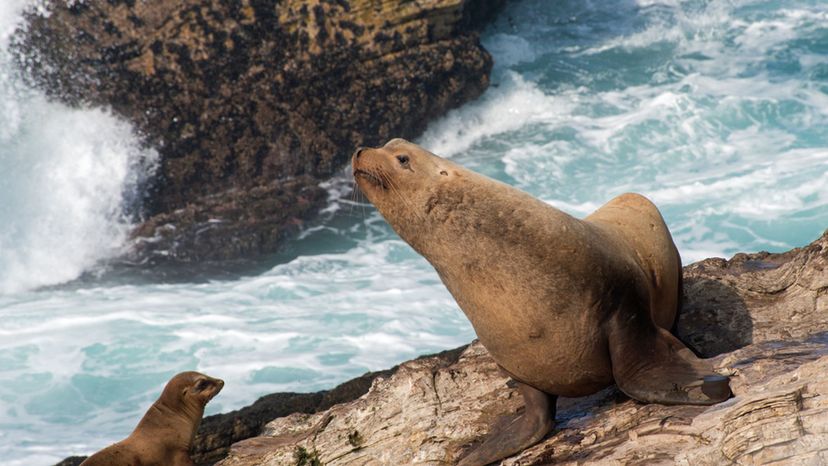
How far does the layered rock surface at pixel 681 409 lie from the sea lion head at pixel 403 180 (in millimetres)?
1069

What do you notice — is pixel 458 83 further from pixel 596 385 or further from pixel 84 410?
pixel 596 385

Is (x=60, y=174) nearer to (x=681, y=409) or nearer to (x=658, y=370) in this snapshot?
(x=658, y=370)

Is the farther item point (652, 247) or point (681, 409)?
point (652, 247)

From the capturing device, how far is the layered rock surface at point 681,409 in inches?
136

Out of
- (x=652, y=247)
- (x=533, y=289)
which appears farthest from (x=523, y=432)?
(x=652, y=247)

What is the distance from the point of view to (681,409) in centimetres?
394

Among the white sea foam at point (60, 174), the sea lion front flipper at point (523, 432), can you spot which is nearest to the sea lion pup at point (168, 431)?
the sea lion front flipper at point (523, 432)

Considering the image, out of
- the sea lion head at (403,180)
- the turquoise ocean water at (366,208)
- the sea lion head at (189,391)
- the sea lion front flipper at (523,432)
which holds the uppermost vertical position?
the turquoise ocean water at (366,208)

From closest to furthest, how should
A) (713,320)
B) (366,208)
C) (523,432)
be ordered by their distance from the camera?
(523,432), (713,320), (366,208)

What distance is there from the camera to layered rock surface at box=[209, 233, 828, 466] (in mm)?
3445

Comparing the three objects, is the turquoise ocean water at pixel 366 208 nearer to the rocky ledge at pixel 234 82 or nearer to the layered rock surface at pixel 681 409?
the rocky ledge at pixel 234 82

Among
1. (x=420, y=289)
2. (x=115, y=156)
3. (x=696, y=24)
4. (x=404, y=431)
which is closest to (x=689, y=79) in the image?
(x=696, y=24)

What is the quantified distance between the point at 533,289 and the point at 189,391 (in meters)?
3.13

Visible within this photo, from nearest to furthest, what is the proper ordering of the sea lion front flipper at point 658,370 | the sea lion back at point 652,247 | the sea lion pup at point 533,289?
the sea lion front flipper at point 658,370, the sea lion pup at point 533,289, the sea lion back at point 652,247
